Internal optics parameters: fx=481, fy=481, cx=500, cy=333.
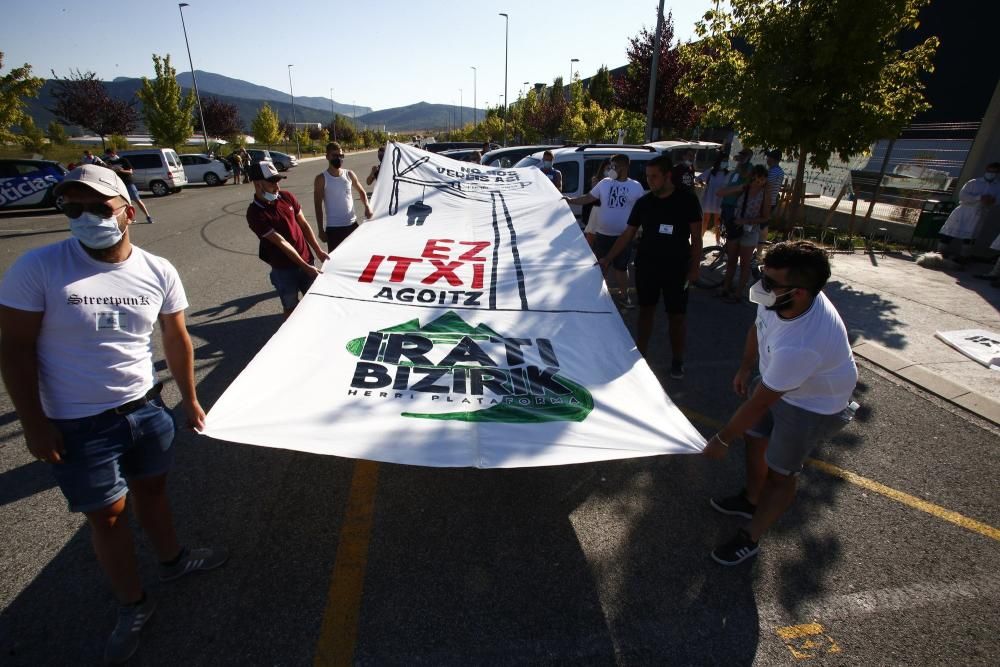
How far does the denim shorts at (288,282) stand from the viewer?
4.80 metres

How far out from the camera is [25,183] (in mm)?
14172

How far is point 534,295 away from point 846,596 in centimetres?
274

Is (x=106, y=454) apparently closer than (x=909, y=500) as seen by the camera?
Yes

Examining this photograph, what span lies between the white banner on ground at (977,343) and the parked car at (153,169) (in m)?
25.1

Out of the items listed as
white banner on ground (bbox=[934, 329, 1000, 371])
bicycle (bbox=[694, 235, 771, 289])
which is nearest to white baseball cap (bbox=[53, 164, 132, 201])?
bicycle (bbox=[694, 235, 771, 289])

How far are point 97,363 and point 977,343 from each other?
841 cm

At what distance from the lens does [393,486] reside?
3328mm

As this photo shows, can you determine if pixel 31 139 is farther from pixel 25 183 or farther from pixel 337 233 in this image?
pixel 337 233

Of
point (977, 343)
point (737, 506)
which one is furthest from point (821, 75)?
point (737, 506)

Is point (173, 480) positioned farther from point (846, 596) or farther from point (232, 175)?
point (232, 175)

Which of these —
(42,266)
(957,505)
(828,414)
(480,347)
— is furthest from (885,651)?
(42,266)

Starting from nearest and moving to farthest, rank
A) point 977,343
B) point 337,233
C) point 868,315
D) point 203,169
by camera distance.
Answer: point 977,343 < point 337,233 < point 868,315 < point 203,169

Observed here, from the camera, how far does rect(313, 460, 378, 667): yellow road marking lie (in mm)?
2246

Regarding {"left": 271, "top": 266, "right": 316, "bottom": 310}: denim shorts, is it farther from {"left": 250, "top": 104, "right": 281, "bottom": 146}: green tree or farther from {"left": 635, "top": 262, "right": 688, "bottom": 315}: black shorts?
{"left": 250, "top": 104, "right": 281, "bottom": 146}: green tree
